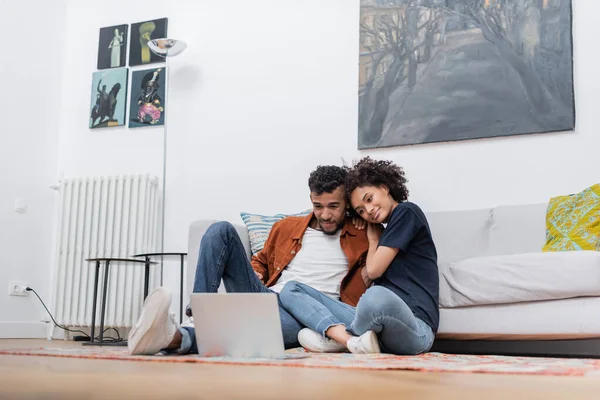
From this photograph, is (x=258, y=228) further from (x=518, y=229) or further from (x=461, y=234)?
(x=518, y=229)

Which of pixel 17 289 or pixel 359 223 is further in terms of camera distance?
pixel 17 289

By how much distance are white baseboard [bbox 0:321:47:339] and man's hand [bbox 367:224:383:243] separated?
2609 millimetres

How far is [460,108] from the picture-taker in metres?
3.32

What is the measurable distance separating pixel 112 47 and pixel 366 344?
3.17 metres

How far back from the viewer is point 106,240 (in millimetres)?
3953

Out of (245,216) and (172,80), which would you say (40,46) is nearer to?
(172,80)

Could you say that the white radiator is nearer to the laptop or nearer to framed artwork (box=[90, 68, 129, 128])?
framed artwork (box=[90, 68, 129, 128])

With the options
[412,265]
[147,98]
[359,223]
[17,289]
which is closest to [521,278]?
[412,265]

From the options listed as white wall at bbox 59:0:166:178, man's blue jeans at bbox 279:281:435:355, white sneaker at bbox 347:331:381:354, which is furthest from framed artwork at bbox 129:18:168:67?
white sneaker at bbox 347:331:381:354

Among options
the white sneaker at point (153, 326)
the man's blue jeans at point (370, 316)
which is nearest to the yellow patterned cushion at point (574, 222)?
the man's blue jeans at point (370, 316)

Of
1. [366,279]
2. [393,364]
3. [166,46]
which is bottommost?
[393,364]

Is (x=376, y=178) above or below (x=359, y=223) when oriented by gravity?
above

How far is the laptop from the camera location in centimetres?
153

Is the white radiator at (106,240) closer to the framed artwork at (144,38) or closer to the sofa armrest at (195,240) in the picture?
the framed artwork at (144,38)
